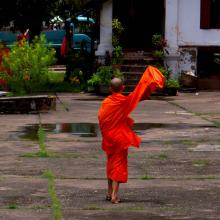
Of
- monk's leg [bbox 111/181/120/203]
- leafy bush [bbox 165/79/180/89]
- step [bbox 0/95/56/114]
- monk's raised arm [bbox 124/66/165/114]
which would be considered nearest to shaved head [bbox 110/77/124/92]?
monk's raised arm [bbox 124/66/165/114]

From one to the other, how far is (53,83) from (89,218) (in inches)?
879

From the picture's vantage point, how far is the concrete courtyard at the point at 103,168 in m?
8.65

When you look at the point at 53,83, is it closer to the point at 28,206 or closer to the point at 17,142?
the point at 17,142

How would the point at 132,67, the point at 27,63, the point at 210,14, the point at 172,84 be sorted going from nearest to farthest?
1. the point at 27,63
2. the point at 172,84
3. the point at 132,67
4. the point at 210,14

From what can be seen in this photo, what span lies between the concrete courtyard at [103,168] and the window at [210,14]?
9092mm

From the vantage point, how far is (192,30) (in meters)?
28.7

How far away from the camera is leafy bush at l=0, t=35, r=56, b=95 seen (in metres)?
22.2

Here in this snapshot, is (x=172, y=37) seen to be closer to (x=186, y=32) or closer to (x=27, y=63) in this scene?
(x=186, y=32)

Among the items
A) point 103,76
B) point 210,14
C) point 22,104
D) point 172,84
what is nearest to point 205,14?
point 210,14

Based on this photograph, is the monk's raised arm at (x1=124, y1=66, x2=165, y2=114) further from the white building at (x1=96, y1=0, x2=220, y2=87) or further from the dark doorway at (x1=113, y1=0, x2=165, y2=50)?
the dark doorway at (x1=113, y1=0, x2=165, y2=50)

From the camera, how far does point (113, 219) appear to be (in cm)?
812

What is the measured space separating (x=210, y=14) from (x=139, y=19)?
4.32m

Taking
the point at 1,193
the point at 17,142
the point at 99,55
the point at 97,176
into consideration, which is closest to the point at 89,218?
the point at 1,193

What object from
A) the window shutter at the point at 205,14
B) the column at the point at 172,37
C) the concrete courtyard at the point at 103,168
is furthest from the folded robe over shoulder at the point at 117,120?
the window shutter at the point at 205,14
